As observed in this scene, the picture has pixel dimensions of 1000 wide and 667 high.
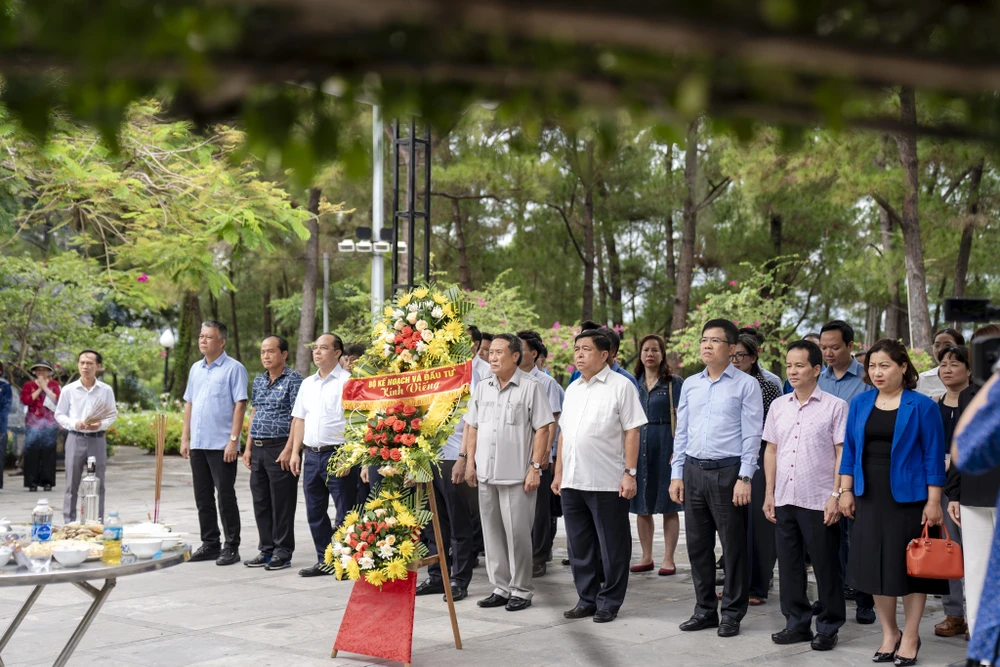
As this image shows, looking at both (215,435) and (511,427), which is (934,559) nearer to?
(511,427)

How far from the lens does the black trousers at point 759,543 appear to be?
741 centimetres

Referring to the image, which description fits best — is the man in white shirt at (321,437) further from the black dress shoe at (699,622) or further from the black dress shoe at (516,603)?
the black dress shoe at (699,622)

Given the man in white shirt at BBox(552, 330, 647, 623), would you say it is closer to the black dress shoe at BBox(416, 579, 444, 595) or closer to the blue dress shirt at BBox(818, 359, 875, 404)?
the black dress shoe at BBox(416, 579, 444, 595)

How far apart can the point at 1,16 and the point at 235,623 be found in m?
5.90

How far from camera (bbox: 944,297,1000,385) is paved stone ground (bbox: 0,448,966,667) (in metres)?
2.18

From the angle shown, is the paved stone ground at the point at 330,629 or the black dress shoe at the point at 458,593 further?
the black dress shoe at the point at 458,593

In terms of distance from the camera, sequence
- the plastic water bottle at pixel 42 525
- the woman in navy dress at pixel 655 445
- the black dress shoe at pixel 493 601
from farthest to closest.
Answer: the woman in navy dress at pixel 655 445 → the black dress shoe at pixel 493 601 → the plastic water bottle at pixel 42 525

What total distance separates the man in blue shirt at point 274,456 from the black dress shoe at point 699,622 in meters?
3.64

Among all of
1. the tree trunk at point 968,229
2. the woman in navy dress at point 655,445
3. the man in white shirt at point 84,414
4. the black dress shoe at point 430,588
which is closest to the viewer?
the black dress shoe at point 430,588

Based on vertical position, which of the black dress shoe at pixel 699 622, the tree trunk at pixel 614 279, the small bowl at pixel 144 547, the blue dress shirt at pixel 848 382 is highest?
the tree trunk at pixel 614 279

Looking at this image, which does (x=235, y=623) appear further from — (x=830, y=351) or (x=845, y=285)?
(x=845, y=285)

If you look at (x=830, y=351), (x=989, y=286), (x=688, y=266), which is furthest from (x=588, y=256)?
(x=830, y=351)

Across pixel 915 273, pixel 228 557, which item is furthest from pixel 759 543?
pixel 915 273

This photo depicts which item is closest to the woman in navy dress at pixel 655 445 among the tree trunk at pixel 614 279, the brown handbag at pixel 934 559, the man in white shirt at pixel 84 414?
the brown handbag at pixel 934 559
